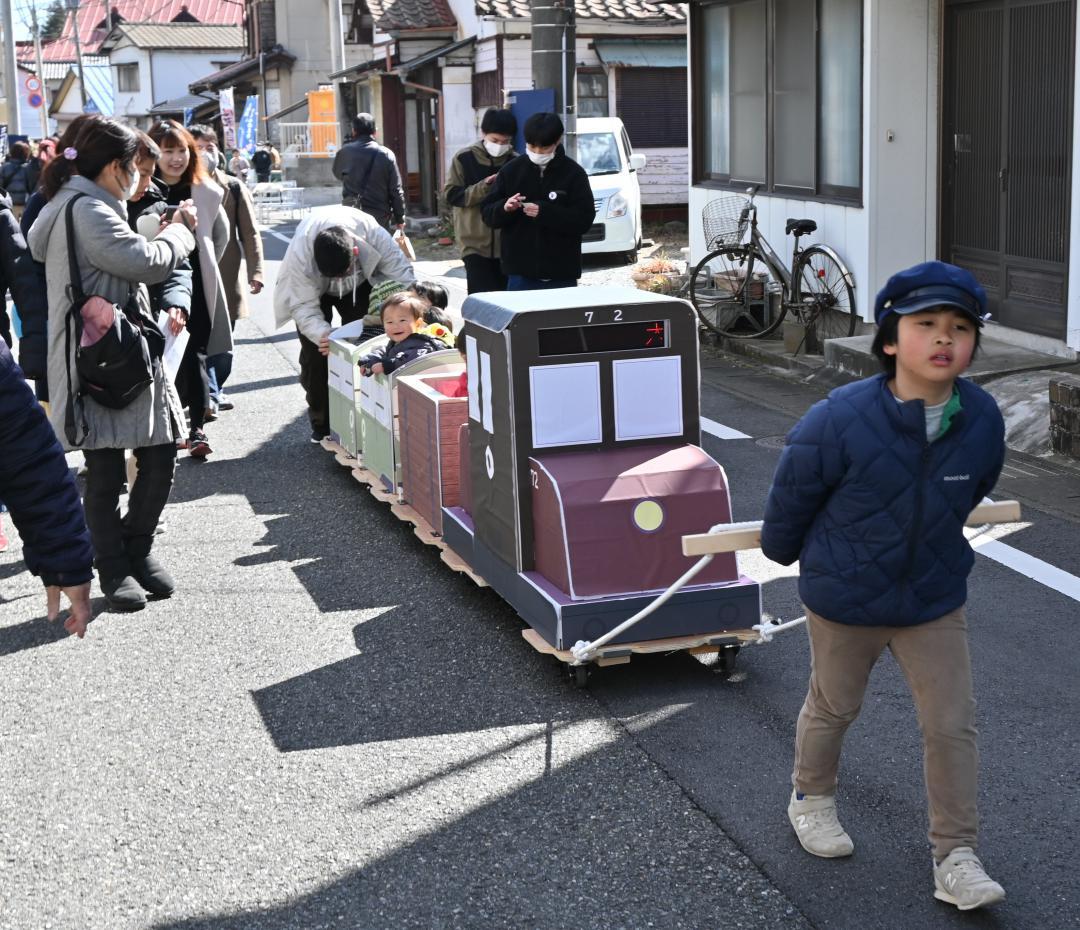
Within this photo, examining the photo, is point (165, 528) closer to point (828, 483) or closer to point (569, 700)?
point (569, 700)

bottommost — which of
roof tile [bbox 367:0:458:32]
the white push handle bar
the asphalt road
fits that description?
the asphalt road

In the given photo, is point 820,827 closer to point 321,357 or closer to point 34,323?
point 34,323

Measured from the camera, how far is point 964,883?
3543mm

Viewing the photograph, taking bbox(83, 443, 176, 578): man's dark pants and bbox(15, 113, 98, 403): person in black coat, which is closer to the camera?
bbox(83, 443, 176, 578): man's dark pants

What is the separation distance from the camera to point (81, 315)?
5766 millimetres

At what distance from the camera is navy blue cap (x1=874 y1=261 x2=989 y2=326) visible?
3416mm

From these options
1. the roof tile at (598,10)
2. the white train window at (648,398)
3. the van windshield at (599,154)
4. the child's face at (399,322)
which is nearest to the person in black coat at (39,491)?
the white train window at (648,398)

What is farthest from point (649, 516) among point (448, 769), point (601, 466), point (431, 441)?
point (431, 441)

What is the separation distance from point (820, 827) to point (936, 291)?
55.4 inches

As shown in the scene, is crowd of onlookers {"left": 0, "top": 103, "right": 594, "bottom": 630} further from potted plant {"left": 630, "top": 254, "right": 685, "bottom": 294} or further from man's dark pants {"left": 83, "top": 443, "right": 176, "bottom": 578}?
potted plant {"left": 630, "top": 254, "right": 685, "bottom": 294}

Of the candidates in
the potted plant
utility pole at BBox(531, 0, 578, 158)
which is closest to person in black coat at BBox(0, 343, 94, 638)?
utility pole at BBox(531, 0, 578, 158)

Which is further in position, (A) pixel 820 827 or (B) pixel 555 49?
(B) pixel 555 49

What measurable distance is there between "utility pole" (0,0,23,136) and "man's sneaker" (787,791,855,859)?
28.5 m

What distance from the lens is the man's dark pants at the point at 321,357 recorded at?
8.73 m
